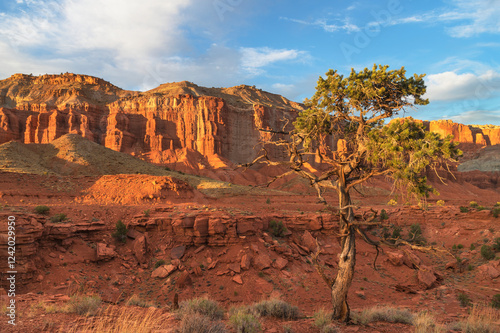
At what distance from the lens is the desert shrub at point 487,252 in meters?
18.5

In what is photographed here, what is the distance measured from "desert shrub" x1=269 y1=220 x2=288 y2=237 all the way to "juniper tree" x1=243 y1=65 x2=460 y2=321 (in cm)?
979

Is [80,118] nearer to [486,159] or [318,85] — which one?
[318,85]

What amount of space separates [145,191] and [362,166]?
22844 millimetres

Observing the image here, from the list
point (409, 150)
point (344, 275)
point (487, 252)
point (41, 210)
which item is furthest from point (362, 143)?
point (41, 210)

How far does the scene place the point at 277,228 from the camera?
759 inches

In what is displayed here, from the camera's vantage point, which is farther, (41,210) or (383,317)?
(41,210)

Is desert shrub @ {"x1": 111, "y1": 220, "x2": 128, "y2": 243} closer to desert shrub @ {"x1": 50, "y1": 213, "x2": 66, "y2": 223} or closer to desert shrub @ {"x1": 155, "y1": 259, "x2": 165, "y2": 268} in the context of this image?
desert shrub @ {"x1": 155, "y1": 259, "x2": 165, "y2": 268}

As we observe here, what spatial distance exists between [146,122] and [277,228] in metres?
70.8

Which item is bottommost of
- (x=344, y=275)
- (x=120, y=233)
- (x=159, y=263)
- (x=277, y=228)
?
(x=159, y=263)

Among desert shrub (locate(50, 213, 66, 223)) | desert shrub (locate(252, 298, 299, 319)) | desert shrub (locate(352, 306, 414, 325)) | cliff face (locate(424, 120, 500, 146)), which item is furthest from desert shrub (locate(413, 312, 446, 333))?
cliff face (locate(424, 120, 500, 146))

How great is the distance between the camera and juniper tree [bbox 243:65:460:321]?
25.1ft

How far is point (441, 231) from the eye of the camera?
78.9 feet

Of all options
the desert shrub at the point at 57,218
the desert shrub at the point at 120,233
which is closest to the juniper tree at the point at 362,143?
the desert shrub at the point at 120,233

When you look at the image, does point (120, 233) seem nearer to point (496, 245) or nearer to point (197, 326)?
point (197, 326)
